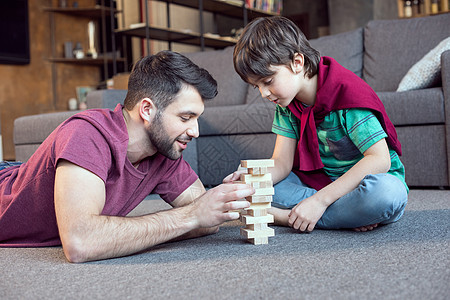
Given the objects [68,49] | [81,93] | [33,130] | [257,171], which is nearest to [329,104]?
[257,171]

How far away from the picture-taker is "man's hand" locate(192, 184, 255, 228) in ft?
3.83

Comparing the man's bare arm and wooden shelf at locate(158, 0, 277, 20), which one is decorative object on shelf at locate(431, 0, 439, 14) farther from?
the man's bare arm

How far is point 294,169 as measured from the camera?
66.4 inches

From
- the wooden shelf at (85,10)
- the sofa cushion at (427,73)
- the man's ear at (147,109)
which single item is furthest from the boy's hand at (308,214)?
the wooden shelf at (85,10)

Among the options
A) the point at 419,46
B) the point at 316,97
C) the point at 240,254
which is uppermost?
the point at 419,46

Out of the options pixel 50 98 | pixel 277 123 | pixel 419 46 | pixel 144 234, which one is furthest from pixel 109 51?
pixel 144 234

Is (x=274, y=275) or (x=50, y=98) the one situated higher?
(x=50, y=98)

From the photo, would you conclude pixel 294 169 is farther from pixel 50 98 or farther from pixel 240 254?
pixel 50 98

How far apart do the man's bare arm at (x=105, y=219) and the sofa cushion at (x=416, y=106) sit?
1.40 metres

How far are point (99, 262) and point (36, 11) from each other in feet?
18.9

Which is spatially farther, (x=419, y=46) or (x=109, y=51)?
(x=109, y=51)

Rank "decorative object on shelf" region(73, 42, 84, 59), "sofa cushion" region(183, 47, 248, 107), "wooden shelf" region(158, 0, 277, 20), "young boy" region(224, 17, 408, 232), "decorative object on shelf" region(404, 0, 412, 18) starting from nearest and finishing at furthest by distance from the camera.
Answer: "young boy" region(224, 17, 408, 232)
"sofa cushion" region(183, 47, 248, 107)
"wooden shelf" region(158, 0, 277, 20)
"decorative object on shelf" region(404, 0, 412, 18)
"decorative object on shelf" region(73, 42, 84, 59)

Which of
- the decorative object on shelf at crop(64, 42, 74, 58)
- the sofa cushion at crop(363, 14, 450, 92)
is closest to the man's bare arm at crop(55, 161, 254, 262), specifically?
the sofa cushion at crop(363, 14, 450, 92)

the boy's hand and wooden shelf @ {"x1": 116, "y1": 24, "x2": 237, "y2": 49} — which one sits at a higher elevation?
wooden shelf @ {"x1": 116, "y1": 24, "x2": 237, "y2": 49}
